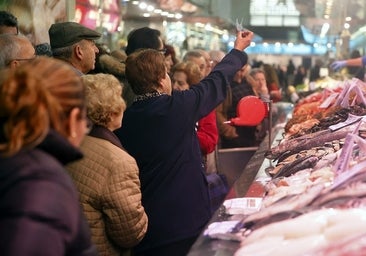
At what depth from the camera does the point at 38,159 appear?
209cm

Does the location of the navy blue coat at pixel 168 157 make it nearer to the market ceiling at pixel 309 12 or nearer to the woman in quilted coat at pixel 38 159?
the woman in quilted coat at pixel 38 159

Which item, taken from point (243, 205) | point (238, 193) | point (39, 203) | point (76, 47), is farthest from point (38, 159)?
point (76, 47)

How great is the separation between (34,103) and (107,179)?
1.40 meters

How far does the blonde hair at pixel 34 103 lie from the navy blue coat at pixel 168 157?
1.95 m

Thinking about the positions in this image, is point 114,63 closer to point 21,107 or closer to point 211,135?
point 211,135

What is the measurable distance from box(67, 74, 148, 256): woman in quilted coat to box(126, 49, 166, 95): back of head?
1.72ft

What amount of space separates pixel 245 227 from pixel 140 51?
1.67 meters

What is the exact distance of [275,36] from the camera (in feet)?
110

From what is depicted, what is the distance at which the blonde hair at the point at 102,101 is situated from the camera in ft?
11.7

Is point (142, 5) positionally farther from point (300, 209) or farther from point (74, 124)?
point (74, 124)

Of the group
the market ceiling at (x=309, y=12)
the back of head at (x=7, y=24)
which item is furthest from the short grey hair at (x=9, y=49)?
the market ceiling at (x=309, y=12)

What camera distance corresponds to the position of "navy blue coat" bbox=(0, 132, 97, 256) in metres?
1.98

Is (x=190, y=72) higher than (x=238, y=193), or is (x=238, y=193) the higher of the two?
(x=190, y=72)

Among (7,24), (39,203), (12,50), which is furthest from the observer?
(7,24)
